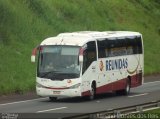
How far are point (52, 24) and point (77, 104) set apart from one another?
21997 millimetres

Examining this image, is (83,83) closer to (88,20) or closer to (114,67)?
Answer: (114,67)

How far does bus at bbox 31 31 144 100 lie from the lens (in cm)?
2964

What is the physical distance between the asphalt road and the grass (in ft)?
15.4

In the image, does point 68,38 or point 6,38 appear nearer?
point 68,38

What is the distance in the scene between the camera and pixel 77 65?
97.7 ft

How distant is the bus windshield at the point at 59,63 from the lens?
97.5 feet

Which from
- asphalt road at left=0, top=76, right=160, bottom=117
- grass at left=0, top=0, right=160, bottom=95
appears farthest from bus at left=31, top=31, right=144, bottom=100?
grass at left=0, top=0, right=160, bottom=95

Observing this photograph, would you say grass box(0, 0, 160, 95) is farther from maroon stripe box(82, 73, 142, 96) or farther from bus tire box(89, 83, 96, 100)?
bus tire box(89, 83, 96, 100)

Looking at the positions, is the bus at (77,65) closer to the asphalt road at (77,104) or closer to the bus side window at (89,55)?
the bus side window at (89,55)

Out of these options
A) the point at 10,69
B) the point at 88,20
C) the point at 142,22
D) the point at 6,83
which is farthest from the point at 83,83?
the point at 142,22

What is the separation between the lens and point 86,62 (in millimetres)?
30266

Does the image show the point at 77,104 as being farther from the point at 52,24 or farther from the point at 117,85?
the point at 52,24

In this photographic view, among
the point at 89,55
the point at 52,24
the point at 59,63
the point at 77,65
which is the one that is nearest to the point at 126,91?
the point at 89,55

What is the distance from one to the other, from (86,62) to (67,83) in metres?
1.49
